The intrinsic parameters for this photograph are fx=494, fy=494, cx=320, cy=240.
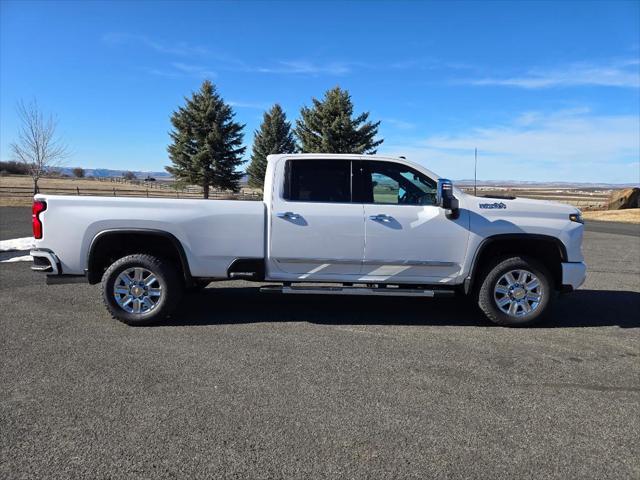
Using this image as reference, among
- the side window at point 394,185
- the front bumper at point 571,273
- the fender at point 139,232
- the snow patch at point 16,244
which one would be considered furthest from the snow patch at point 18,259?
the front bumper at point 571,273

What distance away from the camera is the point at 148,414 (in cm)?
336

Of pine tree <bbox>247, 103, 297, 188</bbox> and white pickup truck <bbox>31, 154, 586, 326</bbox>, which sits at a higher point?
pine tree <bbox>247, 103, 297, 188</bbox>

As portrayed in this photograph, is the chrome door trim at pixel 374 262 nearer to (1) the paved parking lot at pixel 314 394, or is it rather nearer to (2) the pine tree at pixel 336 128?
(1) the paved parking lot at pixel 314 394

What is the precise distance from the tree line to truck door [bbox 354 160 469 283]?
30.4 meters

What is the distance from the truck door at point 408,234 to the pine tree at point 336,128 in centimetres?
2979

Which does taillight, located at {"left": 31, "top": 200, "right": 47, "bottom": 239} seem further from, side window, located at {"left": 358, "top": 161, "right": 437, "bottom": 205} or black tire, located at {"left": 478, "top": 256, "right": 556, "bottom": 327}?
black tire, located at {"left": 478, "top": 256, "right": 556, "bottom": 327}

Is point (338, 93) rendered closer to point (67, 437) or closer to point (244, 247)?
point (244, 247)

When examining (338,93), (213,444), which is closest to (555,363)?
(213,444)

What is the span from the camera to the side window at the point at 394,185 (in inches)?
223

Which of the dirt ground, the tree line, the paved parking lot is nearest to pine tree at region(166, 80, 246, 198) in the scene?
the tree line

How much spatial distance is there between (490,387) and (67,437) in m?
3.05

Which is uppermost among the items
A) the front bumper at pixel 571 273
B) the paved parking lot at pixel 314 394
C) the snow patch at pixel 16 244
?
the front bumper at pixel 571 273

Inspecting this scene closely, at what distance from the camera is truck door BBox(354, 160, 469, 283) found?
18.1ft

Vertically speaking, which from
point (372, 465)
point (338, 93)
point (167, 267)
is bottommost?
point (372, 465)
